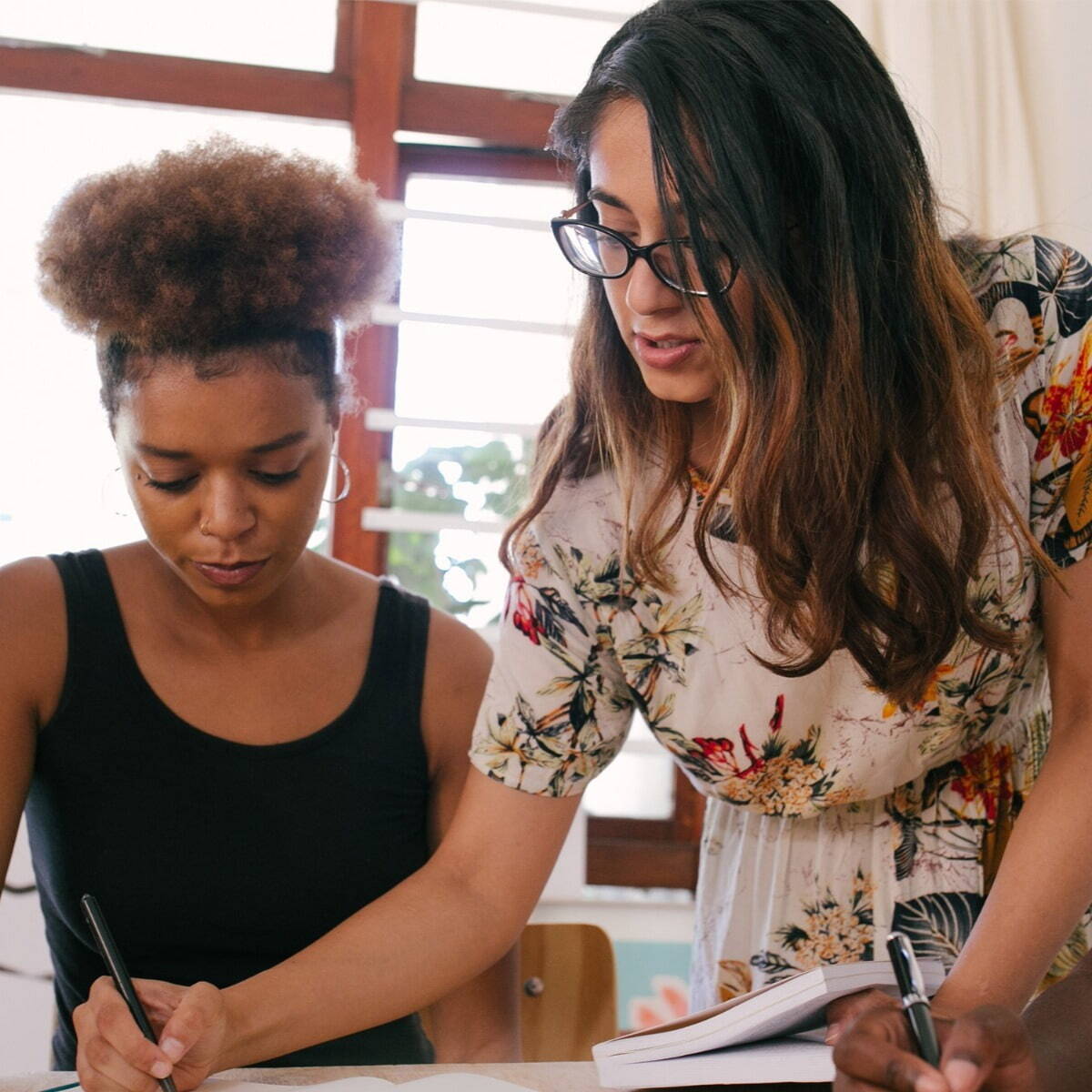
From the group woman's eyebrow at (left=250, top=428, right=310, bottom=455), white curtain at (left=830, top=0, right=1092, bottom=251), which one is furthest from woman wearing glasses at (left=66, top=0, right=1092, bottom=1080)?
white curtain at (left=830, top=0, right=1092, bottom=251)

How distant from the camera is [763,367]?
3.14 feet

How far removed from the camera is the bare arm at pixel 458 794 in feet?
4.37

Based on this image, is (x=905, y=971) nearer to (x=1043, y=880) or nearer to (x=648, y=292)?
(x=1043, y=880)

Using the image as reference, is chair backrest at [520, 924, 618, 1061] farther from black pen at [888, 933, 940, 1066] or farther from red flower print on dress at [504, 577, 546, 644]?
black pen at [888, 933, 940, 1066]

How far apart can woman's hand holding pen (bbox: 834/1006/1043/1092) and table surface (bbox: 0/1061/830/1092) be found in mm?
309

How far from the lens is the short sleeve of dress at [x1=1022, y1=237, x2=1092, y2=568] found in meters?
0.99

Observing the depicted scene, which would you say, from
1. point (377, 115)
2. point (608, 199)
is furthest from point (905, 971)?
point (377, 115)

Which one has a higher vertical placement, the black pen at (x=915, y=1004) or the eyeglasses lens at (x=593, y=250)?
the eyeglasses lens at (x=593, y=250)

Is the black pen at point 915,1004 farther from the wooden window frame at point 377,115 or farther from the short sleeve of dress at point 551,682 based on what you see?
the wooden window frame at point 377,115

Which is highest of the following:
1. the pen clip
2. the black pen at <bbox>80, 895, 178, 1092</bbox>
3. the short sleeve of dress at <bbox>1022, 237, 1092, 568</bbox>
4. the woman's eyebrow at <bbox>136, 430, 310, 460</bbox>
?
the short sleeve of dress at <bbox>1022, 237, 1092, 568</bbox>

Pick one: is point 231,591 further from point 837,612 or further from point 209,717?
point 837,612

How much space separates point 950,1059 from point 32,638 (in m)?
0.96

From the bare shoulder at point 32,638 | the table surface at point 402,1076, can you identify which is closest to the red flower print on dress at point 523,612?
the table surface at point 402,1076

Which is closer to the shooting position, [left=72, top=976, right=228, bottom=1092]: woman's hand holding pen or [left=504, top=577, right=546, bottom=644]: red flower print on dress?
[left=72, top=976, right=228, bottom=1092]: woman's hand holding pen
